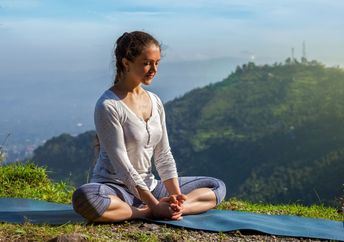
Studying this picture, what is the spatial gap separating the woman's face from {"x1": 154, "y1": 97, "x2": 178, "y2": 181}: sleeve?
47cm

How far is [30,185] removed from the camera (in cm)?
905

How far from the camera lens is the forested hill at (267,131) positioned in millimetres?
84750

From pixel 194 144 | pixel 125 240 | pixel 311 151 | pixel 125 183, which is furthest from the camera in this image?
pixel 194 144

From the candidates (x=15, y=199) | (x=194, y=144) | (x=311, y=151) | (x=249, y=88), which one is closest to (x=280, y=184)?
(x=311, y=151)

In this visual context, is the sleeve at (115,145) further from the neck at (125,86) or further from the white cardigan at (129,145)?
the neck at (125,86)

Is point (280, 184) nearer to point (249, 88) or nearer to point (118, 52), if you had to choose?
point (249, 88)

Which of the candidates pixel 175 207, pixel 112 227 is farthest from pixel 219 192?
pixel 112 227

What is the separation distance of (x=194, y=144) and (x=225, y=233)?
10321 centimetres

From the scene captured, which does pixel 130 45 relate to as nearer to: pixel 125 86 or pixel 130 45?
pixel 130 45

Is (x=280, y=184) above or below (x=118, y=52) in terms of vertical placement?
below

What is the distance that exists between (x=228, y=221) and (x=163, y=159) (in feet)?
2.75

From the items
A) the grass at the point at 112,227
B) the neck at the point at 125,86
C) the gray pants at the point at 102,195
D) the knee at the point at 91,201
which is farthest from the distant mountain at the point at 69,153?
the knee at the point at 91,201

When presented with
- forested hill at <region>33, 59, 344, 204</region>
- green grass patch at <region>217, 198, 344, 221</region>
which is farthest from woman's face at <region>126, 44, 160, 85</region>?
forested hill at <region>33, 59, 344, 204</region>

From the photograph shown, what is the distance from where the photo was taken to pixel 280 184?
8319cm
